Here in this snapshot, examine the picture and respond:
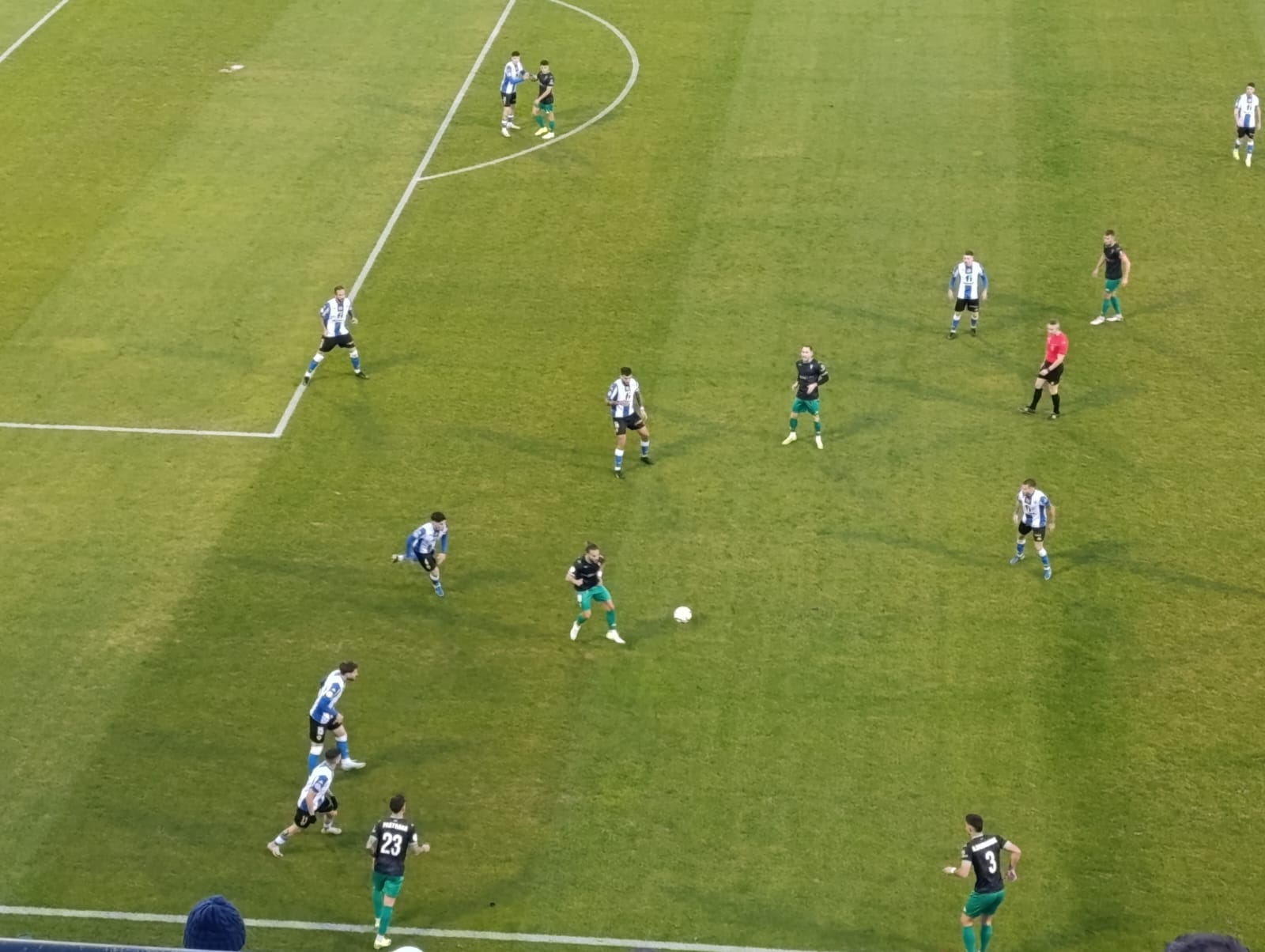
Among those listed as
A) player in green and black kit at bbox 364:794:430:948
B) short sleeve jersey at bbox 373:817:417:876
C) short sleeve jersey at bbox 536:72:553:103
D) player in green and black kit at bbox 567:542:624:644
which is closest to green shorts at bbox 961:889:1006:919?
player in green and black kit at bbox 364:794:430:948

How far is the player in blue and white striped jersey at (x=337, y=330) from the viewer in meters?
31.6

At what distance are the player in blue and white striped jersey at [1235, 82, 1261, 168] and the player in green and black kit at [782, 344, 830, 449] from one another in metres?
16.5

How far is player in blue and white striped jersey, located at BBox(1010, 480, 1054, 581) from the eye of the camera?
26.4 metres

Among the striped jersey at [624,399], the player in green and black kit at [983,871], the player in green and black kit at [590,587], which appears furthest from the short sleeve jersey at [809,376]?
the player in green and black kit at [983,871]

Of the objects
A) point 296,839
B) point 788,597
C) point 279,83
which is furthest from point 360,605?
point 279,83

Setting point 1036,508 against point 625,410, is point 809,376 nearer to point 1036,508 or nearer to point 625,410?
point 625,410

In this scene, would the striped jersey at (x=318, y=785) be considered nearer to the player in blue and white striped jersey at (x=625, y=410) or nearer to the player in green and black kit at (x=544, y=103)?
the player in blue and white striped jersey at (x=625, y=410)

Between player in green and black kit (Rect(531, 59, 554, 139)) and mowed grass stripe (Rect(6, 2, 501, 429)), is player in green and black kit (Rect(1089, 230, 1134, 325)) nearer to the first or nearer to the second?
player in green and black kit (Rect(531, 59, 554, 139))

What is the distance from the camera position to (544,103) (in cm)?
4169

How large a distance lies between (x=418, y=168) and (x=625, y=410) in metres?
14.0

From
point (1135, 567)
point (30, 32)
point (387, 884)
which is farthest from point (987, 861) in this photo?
point (30, 32)

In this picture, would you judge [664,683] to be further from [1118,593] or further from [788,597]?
[1118,593]

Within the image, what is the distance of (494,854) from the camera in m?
22.0

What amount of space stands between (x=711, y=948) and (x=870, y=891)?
230 centimetres
